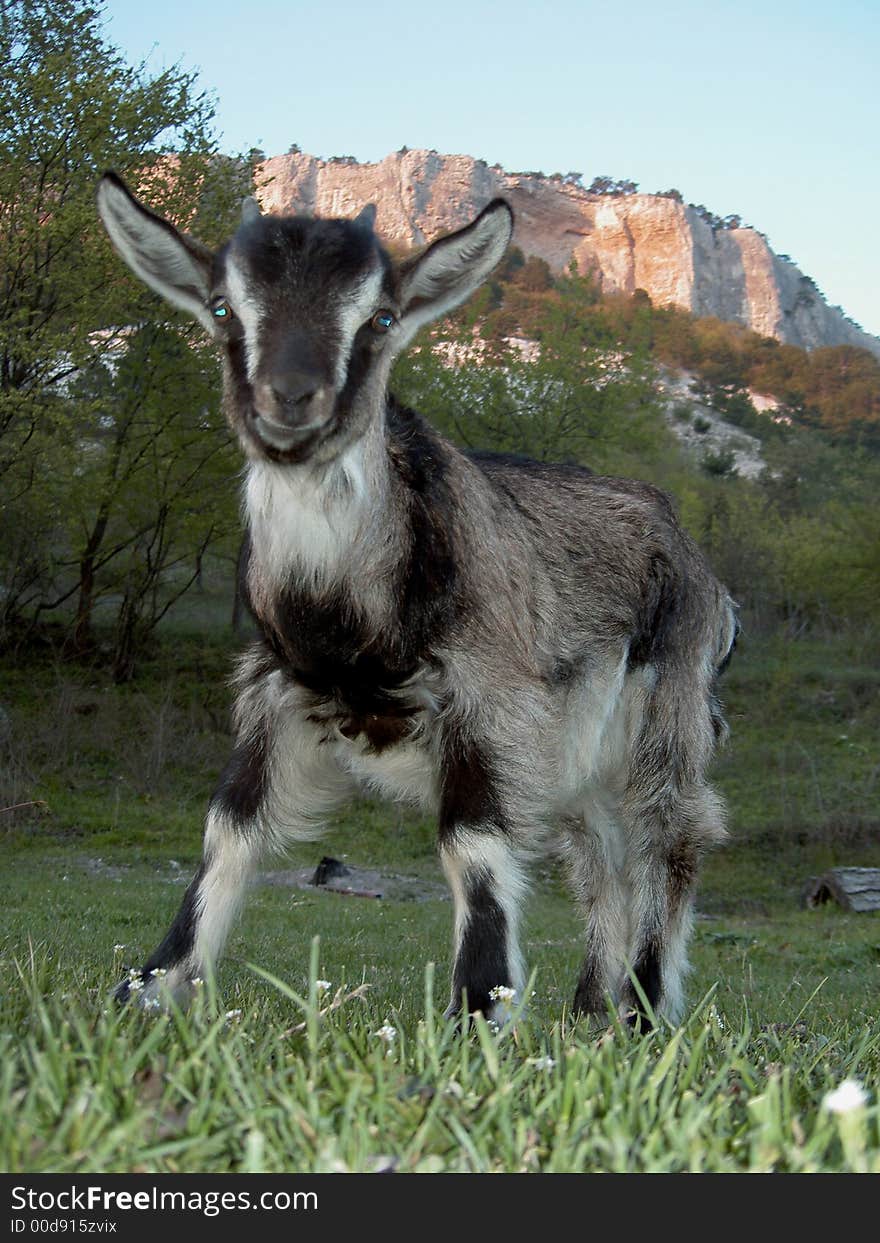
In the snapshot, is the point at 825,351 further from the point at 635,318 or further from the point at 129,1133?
the point at 129,1133

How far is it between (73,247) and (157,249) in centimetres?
2241

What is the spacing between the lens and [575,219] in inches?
6599

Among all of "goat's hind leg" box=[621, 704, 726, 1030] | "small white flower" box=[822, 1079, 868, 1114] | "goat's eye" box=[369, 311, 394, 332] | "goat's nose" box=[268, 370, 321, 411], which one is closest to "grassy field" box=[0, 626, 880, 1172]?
"small white flower" box=[822, 1079, 868, 1114]

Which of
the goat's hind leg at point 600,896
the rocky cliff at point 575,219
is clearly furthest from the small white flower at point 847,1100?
the rocky cliff at point 575,219

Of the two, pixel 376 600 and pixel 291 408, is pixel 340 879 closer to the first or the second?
pixel 376 600

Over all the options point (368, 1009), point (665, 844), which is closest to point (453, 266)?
point (368, 1009)

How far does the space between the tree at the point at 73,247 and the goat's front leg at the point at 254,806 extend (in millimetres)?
19589

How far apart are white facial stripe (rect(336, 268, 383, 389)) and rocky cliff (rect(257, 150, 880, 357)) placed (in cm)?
15742

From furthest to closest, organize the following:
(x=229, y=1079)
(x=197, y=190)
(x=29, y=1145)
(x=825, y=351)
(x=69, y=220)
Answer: (x=825, y=351)
(x=197, y=190)
(x=69, y=220)
(x=229, y=1079)
(x=29, y=1145)

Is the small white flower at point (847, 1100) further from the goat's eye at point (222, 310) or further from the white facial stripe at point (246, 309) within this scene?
the goat's eye at point (222, 310)

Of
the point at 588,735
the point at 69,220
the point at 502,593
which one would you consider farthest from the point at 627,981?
the point at 69,220

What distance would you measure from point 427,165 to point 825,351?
2551 inches

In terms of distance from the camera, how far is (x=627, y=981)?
6977 millimetres

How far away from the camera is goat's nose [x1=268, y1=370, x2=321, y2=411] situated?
4.42 metres
